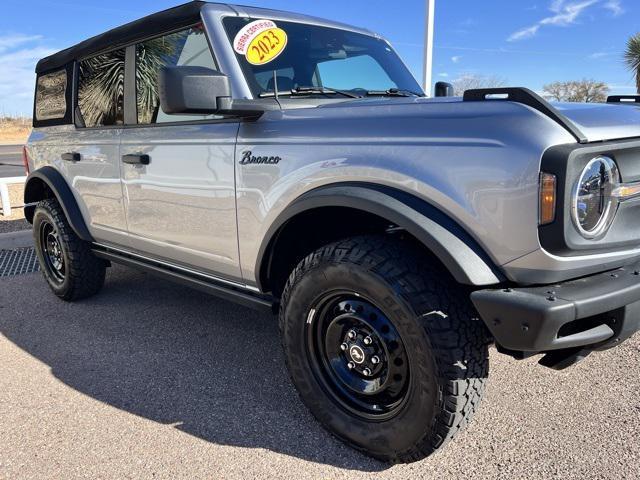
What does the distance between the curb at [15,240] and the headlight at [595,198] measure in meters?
6.50

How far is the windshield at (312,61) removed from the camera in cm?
286

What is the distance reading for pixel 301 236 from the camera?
8.89 feet

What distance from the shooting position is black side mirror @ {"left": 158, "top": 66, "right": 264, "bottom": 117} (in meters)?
2.34

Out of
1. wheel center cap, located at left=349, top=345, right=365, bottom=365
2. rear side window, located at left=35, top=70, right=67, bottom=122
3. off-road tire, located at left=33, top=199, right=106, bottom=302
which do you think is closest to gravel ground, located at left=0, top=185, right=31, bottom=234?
rear side window, located at left=35, top=70, right=67, bottom=122

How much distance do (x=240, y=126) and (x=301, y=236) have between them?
628 millimetres

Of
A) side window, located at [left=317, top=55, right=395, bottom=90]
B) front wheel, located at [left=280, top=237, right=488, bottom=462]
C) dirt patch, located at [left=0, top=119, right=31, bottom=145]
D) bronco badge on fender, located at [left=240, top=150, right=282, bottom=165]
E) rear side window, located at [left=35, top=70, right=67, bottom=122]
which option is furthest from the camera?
dirt patch, located at [left=0, top=119, right=31, bottom=145]

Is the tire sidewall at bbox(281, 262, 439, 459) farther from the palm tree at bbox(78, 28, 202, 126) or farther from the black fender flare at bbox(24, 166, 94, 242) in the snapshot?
the black fender flare at bbox(24, 166, 94, 242)

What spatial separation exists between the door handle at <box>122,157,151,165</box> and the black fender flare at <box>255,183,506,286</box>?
1443 millimetres

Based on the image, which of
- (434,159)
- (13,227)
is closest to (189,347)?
(434,159)

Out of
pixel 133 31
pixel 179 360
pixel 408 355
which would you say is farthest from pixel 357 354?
pixel 133 31

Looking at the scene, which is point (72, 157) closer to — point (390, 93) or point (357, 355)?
point (390, 93)

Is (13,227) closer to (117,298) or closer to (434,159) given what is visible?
(117,298)

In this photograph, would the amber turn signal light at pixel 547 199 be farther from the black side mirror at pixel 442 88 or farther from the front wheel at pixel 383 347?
the black side mirror at pixel 442 88

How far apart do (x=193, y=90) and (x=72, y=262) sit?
252cm
